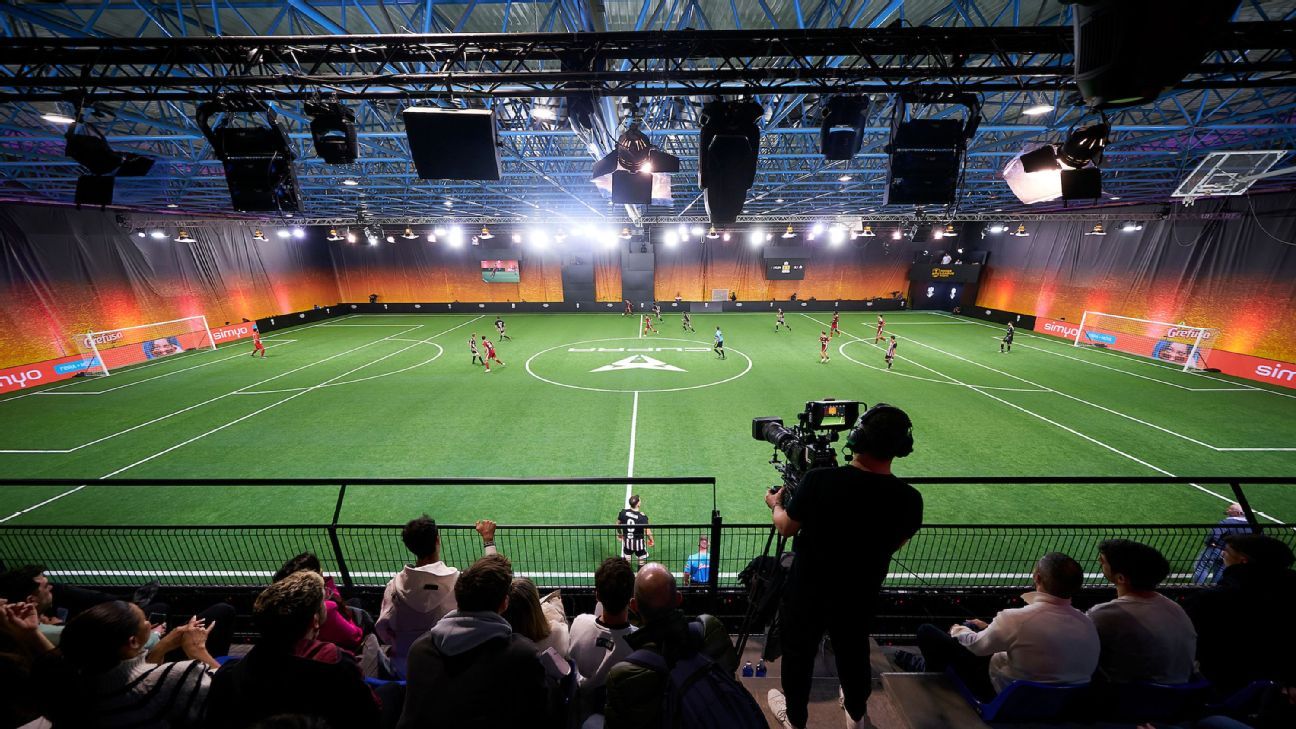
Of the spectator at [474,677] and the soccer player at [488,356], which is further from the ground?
the spectator at [474,677]

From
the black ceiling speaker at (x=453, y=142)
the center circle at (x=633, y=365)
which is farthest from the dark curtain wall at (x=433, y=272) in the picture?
the black ceiling speaker at (x=453, y=142)

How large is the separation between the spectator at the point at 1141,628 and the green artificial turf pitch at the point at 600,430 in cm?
535

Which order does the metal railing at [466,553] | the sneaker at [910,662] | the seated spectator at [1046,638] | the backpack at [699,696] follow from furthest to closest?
the metal railing at [466,553] < the sneaker at [910,662] < the seated spectator at [1046,638] < the backpack at [699,696]

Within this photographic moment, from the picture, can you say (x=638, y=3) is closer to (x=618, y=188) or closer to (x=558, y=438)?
(x=618, y=188)

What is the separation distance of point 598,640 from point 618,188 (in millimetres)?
6619

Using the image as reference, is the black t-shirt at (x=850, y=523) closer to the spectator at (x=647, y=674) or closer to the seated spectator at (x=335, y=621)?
the spectator at (x=647, y=674)

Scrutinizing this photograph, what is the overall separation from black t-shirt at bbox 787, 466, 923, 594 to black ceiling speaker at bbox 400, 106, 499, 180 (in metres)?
6.30

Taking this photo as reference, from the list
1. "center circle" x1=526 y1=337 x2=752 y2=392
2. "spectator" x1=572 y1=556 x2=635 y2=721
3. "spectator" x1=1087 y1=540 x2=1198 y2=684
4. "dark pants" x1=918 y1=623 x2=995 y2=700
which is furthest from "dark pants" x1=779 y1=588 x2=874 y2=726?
"center circle" x1=526 y1=337 x2=752 y2=392

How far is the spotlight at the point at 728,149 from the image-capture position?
19.7 ft

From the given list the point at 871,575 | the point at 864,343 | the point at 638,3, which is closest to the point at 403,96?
the point at 638,3

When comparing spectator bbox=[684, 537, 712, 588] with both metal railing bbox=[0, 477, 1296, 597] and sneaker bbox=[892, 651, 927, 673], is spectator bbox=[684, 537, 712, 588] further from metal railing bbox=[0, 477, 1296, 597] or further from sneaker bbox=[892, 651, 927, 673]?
sneaker bbox=[892, 651, 927, 673]

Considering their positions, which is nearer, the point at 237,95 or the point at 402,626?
the point at 402,626

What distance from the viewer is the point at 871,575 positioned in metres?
2.70

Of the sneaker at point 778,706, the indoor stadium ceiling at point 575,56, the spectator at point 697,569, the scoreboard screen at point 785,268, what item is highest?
the indoor stadium ceiling at point 575,56
